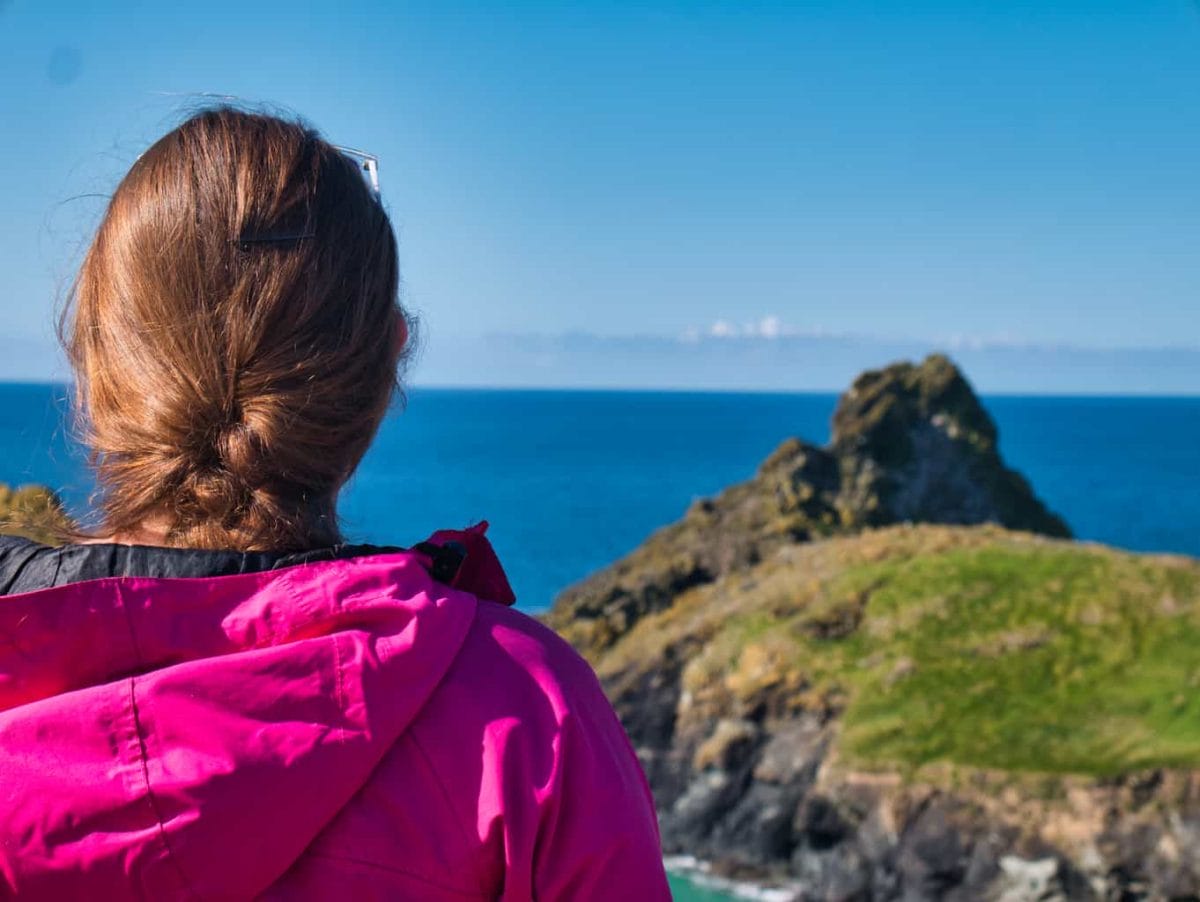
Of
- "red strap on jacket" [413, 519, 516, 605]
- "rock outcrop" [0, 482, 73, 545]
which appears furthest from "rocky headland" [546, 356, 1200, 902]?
"rock outcrop" [0, 482, 73, 545]

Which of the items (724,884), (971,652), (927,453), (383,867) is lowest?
(724,884)

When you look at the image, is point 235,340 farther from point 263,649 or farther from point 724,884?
point 724,884

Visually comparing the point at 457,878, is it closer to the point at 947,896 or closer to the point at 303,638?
the point at 303,638

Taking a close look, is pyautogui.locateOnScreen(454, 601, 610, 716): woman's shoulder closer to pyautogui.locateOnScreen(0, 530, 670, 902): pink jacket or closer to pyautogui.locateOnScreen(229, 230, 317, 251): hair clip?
pyautogui.locateOnScreen(0, 530, 670, 902): pink jacket

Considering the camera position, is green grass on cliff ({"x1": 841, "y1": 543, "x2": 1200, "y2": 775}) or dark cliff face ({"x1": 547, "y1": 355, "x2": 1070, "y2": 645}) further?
dark cliff face ({"x1": 547, "y1": 355, "x2": 1070, "y2": 645})

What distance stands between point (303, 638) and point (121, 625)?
25cm

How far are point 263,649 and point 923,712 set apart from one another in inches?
770

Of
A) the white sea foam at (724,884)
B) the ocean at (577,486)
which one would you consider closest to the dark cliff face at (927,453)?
the ocean at (577,486)

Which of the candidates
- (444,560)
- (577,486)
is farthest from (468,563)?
(577,486)

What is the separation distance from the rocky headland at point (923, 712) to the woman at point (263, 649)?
1628 cm

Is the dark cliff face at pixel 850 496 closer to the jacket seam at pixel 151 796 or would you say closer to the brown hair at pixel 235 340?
the brown hair at pixel 235 340

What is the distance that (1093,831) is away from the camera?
1639 centimetres

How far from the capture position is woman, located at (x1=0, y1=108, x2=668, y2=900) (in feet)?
5.66

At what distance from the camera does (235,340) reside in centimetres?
193
